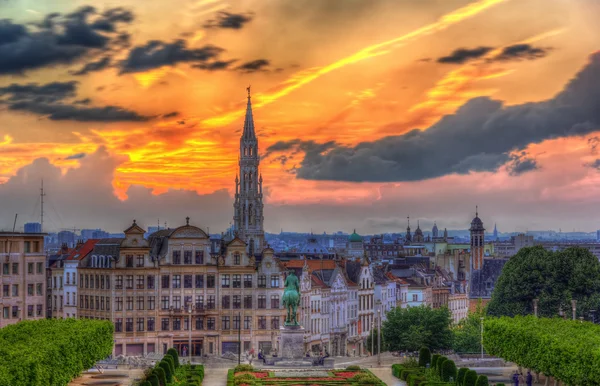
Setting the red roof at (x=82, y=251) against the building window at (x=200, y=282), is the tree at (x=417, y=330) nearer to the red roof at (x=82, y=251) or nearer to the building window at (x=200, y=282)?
the building window at (x=200, y=282)

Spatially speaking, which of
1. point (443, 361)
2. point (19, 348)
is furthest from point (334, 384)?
point (19, 348)

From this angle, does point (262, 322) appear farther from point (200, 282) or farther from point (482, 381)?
point (482, 381)

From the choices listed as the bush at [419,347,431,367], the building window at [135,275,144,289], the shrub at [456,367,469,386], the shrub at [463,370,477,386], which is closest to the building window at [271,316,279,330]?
the building window at [135,275,144,289]

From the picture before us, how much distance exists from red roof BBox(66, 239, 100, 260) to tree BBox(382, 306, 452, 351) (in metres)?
36.5

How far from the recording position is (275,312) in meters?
142

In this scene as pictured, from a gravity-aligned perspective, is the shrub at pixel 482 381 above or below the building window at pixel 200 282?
below

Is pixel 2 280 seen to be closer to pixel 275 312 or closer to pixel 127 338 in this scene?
pixel 127 338

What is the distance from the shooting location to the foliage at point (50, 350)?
264 feet

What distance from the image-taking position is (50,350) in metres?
88.7

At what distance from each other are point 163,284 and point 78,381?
116 ft

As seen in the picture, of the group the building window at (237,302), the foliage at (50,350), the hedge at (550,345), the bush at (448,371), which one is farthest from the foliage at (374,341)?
the bush at (448,371)

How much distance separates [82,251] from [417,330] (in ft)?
138

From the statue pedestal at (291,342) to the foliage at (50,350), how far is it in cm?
1584

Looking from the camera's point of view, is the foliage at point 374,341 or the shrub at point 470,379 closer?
the shrub at point 470,379
